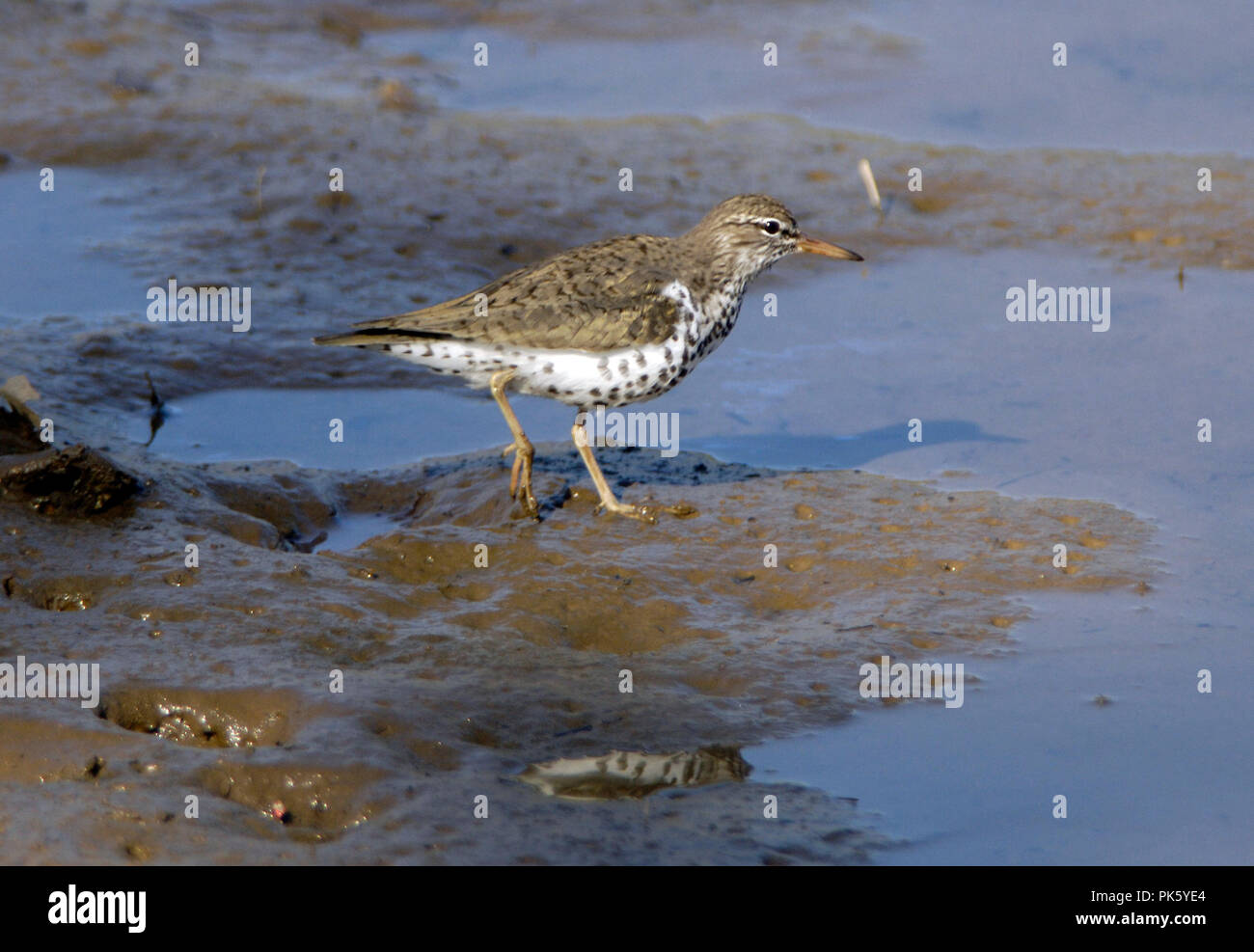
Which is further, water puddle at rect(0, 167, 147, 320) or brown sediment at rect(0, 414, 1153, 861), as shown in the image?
water puddle at rect(0, 167, 147, 320)

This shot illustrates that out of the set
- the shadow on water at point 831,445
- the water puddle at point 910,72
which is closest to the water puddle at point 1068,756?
the shadow on water at point 831,445

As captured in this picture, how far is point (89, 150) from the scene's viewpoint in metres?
13.8

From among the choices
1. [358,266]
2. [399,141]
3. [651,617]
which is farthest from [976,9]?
[651,617]

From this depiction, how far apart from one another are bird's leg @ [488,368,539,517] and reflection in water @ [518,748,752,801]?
8.51ft

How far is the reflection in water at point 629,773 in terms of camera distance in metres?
5.69

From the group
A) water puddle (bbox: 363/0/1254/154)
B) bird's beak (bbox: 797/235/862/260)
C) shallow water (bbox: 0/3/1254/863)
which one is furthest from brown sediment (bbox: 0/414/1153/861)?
water puddle (bbox: 363/0/1254/154)

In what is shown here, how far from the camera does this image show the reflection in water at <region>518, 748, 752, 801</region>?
5688 millimetres

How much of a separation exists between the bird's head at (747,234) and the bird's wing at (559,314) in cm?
64

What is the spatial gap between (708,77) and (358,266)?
20.8 feet

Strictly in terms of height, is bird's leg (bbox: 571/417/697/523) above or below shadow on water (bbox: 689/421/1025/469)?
below

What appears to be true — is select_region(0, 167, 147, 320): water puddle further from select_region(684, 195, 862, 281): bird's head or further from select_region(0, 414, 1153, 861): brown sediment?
select_region(684, 195, 862, 281): bird's head

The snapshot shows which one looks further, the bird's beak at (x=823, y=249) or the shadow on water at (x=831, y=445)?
the bird's beak at (x=823, y=249)

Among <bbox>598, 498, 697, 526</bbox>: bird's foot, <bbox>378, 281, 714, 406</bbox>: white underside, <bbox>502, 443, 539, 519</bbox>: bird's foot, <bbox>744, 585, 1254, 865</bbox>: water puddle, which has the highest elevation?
<bbox>378, 281, 714, 406</bbox>: white underside

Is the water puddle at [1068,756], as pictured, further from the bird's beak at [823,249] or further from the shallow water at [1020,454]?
the bird's beak at [823,249]
